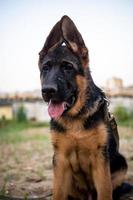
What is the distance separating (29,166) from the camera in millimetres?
5551

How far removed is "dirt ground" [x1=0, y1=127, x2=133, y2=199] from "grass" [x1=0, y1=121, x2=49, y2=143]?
24 cm

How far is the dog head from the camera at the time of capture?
3420 millimetres

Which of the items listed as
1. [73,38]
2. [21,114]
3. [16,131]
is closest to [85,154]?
[73,38]

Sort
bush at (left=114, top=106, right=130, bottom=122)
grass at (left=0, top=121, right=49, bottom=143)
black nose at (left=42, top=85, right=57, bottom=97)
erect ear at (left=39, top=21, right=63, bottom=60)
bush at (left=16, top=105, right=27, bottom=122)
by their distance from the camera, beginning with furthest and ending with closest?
bush at (left=16, top=105, right=27, bottom=122), bush at (left=114, top=106, right=130, bottom=122), grass at (left=0, top=121, right=49, bottom=143), erect ear at (left=39, top=21, right=63, bottom=60), black nose at (left=42, top=85, right=57, bottom=97)

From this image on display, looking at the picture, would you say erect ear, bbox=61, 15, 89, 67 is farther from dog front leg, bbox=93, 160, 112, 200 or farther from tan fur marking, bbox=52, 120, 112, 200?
dog front leg, bbox=93, 160, 112, 200

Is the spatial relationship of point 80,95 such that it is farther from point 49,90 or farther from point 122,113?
point 122,113

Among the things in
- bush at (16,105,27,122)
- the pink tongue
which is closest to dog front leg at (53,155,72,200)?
the pink tongue

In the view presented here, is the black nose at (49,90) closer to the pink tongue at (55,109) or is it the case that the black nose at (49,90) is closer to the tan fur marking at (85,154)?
the pink tongue at (55,109)

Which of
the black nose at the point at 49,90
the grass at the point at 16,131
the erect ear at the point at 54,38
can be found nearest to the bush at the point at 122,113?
the grass at the point at 16,131

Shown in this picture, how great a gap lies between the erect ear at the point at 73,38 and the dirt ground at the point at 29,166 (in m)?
1.30

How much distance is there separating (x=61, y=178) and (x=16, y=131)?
16.4 ft

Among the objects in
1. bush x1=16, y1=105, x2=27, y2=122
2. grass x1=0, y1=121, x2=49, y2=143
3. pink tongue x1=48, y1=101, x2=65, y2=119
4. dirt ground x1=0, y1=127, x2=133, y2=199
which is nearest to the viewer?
pink tongue x1=48, y1=101, x2=65, y2=119

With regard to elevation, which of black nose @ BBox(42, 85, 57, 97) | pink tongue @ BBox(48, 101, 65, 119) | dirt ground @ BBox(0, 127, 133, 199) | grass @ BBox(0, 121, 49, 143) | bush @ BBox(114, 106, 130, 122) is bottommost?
dirt ground @ BBox(0, 127, 133, 199)

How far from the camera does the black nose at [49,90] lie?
11.0ft
